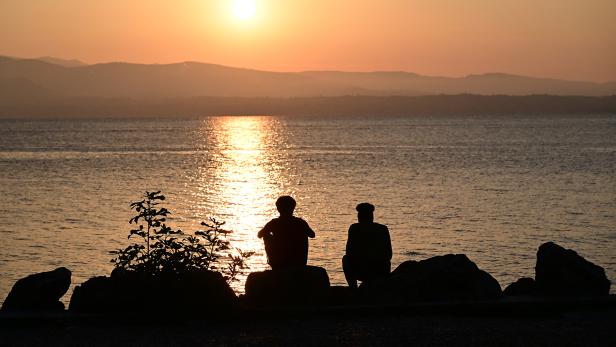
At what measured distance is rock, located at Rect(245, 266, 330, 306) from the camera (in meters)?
11.6

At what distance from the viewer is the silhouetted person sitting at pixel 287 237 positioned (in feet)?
40.5

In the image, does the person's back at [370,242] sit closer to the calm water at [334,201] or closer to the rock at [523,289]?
the rock at [523,289]

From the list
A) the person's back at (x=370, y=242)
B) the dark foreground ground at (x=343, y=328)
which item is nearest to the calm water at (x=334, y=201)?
the person's back at (x=370, y=242)

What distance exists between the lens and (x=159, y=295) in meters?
11.5

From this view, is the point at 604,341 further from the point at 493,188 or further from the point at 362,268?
the point at 493,188

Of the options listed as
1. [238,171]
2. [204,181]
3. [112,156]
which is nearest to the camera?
[204,181]

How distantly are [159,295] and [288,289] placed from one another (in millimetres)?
1502

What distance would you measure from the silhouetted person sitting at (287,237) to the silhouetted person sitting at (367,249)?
737 millimetres

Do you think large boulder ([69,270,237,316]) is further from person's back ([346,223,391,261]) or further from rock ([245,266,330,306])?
person's back ([346,223,391,261])

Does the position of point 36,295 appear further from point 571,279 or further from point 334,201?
point 334,201

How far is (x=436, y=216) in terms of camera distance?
38531 millimetres

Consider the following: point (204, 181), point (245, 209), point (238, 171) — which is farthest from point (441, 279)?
point (238, 171)

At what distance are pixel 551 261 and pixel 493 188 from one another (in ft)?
143

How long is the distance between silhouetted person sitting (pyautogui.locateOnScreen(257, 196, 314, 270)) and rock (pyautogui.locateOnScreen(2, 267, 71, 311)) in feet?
8.43
